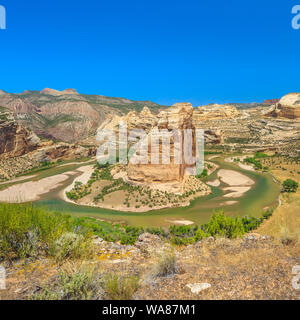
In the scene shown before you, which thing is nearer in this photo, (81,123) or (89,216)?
(89,216)

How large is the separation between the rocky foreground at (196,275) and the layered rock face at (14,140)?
56.9m

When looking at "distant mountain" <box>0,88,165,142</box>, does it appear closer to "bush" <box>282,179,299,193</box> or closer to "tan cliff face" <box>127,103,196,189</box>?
"tan cliff face" <box>127,103,196,189</box>

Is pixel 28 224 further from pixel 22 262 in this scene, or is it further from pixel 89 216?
pixel 89 216

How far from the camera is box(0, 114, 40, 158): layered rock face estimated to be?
170 ft

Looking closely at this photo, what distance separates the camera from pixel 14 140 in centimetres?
5416

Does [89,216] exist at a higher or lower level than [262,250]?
lower

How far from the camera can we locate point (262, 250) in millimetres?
7855

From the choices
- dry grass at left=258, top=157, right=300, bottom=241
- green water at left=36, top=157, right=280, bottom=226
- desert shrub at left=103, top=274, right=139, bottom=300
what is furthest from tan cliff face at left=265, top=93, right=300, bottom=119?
desert shrub at left=103, top=274, right=139, bottom=300

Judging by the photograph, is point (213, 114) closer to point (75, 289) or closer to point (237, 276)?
point (237, 276)

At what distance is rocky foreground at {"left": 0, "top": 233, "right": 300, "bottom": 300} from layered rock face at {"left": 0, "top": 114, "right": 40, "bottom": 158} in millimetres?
56869

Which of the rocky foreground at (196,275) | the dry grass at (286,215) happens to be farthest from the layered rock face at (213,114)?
the rocky foreground at (196,275)
